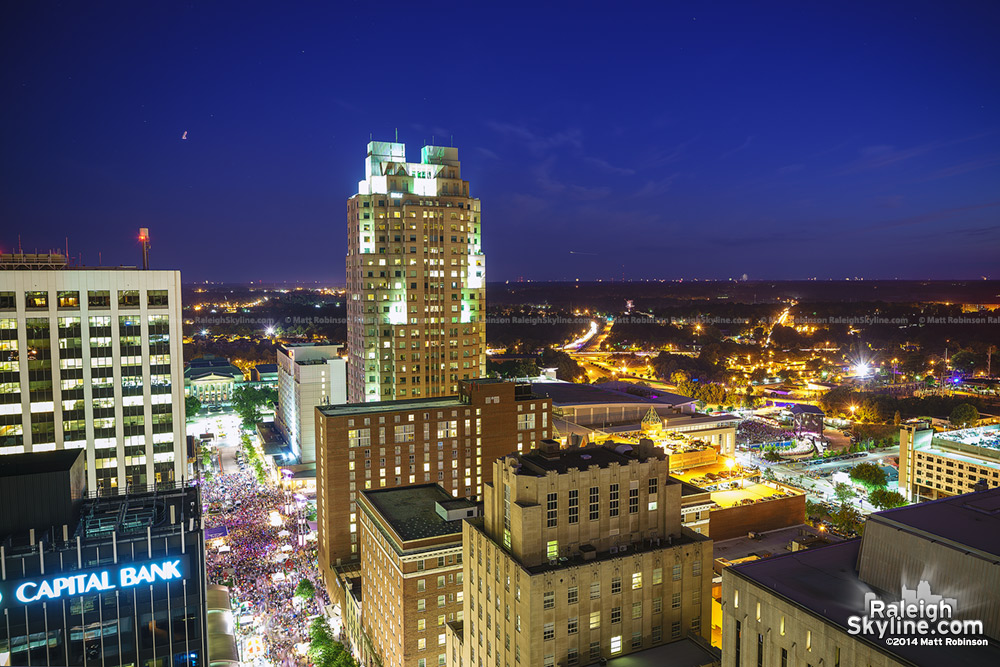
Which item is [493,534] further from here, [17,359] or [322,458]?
[17,359]

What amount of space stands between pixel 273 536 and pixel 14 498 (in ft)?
201

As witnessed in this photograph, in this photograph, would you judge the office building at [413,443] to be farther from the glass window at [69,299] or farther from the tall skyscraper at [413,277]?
the glass window at [69,299]

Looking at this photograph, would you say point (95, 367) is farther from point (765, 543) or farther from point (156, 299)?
point (765, 543)

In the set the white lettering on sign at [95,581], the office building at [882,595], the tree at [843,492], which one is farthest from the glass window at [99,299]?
the tree at [843,492]

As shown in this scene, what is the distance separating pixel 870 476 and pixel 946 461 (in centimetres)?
1211

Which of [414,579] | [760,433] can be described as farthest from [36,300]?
[760,433]

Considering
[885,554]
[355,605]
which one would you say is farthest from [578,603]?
[355,605]

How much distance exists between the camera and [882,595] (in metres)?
30.9

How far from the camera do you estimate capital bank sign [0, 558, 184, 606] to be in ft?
112

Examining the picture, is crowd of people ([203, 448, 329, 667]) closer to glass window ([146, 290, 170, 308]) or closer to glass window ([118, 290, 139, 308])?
glass window ([146, 290, 170, 308])

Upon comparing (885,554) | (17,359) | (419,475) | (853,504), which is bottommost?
(853,504)

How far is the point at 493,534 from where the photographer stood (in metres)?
45.8

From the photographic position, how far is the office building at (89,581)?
113 ft

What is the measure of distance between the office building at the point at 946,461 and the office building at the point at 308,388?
115 metres
